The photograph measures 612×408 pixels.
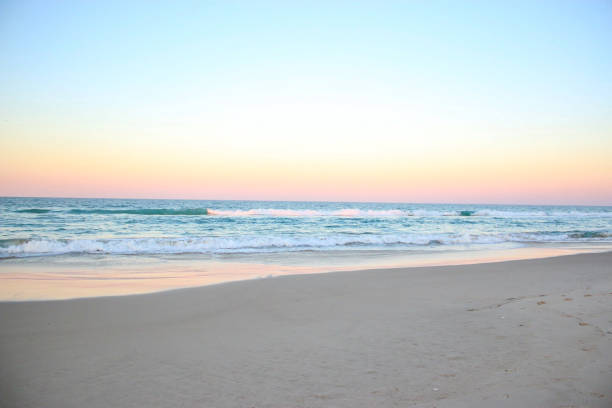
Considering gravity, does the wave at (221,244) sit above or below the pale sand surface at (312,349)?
below

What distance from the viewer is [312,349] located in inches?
162

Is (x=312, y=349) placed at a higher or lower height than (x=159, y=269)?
higher

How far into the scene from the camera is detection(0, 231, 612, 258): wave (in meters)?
13.3

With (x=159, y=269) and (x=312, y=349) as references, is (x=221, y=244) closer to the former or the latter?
(x=159, y=269)

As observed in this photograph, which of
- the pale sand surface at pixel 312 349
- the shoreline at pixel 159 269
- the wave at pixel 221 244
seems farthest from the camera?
the wave at pixel 221 244

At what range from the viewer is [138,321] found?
5152 mm

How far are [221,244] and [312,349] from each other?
11940mm

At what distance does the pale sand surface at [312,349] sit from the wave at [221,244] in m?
7.88

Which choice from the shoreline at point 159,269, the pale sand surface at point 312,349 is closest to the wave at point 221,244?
the shoreline at point 159,269

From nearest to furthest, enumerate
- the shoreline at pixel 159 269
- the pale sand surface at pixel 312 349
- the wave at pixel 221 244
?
the pale sand surface at pixel 312 349 < the shoreline at pixel 159 269 < the wave at pixel 221 244

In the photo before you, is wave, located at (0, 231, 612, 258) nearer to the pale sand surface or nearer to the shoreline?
the shoreline

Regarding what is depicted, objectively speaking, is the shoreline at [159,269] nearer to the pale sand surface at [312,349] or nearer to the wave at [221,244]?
the pale sand surface at [312,349]

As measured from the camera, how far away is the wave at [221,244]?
43.7 feet

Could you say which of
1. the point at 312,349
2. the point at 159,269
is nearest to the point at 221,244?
the point at 159,269
